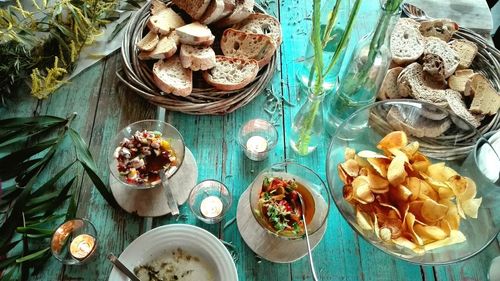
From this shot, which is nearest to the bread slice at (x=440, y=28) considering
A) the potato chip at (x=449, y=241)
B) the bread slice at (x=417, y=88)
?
the bread slice at (x=417, y=88)

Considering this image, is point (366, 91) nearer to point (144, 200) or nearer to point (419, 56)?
point (419, 56)

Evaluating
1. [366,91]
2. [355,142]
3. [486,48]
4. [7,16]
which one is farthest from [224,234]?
[486,48]

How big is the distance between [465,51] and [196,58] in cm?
71

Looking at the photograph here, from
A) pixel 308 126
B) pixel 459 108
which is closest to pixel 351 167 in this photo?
pixel 308 126

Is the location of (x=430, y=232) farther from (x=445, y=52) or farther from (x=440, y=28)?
(x=440, y=28)

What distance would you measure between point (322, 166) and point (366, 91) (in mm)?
204

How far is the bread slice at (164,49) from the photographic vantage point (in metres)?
1.11

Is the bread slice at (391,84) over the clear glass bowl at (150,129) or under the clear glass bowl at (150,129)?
over

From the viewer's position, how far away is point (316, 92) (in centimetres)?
92

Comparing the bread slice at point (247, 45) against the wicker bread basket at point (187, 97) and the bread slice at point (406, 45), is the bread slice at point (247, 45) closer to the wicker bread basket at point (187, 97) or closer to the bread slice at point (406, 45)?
the wicker bread basket at point (187, 97)

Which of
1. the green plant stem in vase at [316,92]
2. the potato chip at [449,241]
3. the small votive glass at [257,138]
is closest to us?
the potato chip at [449,241]

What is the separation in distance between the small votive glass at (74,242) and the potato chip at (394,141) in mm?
634

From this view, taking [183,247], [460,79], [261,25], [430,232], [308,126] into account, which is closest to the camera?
[430,232]

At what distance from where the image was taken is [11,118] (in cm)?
104
